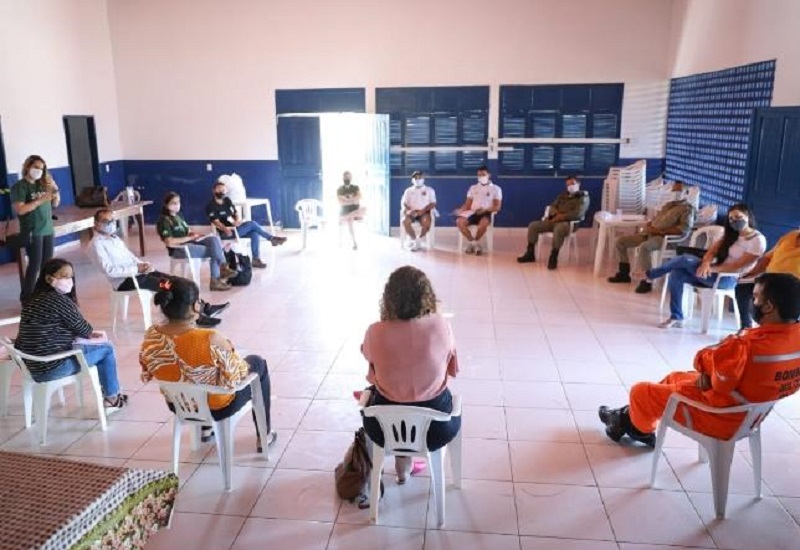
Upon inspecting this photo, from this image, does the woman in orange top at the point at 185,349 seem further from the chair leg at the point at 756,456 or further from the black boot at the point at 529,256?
the black boot at the point at 529,256

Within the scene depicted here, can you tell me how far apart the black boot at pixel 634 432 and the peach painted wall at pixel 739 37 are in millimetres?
2947

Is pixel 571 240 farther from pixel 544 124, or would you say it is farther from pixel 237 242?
pixel 237 242

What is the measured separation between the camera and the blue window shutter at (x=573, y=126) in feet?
27.1

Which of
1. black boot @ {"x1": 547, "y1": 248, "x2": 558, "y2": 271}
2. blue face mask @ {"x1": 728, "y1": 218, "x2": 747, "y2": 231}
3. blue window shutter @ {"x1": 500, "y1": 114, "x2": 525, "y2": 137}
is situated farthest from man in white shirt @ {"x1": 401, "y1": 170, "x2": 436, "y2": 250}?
blue face mask @ {"x1": 728, "y1": 218, "x2": 747, "y2": 231}

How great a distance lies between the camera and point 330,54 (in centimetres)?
843

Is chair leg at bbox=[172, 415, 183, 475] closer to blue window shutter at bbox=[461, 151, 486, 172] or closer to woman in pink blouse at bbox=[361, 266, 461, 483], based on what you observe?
woman in pink blouse at bbox=[361, 266, 461, 483]

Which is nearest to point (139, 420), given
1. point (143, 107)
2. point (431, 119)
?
point (431, 119)

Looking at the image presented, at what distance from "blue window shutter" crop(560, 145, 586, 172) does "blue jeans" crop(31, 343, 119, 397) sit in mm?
6487

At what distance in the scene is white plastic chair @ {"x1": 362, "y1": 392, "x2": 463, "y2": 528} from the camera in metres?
2.40

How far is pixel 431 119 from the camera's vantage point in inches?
334

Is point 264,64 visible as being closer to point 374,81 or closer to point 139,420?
point 374,81

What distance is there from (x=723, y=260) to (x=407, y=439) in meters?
3.25

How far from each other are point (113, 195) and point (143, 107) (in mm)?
1275

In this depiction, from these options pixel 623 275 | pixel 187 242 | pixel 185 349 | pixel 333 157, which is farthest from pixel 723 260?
pixel 333 157
